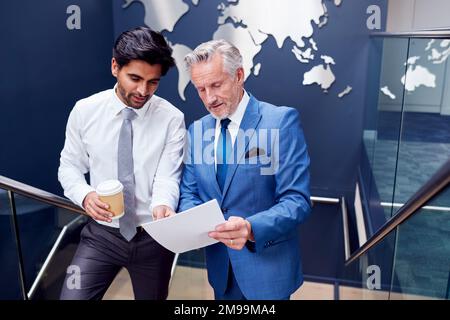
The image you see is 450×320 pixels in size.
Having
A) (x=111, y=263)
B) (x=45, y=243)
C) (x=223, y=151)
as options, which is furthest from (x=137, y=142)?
(x=45, y=243)

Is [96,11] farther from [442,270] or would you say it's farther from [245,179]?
[442,270]

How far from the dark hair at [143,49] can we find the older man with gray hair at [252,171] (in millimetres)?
197

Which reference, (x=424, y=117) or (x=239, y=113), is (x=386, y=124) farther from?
(x=239, y=113)

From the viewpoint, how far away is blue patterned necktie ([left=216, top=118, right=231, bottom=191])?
1561 mm

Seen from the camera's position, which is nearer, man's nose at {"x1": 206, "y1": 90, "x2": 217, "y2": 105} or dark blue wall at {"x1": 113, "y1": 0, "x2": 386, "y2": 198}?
man's nose at {"x1": 206, "y1": 90, "x2": 217, "y2": 105}

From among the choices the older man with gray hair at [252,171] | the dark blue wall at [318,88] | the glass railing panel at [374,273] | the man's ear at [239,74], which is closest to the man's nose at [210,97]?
the older man with gray hair at [252,171]

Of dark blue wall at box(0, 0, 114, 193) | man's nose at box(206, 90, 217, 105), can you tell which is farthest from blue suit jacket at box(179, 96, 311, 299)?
dark blue wall at box(0, 0, 114, 193)

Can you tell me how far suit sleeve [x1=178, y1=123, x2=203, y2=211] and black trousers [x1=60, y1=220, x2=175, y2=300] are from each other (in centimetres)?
28

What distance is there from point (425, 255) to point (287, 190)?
0.77 m

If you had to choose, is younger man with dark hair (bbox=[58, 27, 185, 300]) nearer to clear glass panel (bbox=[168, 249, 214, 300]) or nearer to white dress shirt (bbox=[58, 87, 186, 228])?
white dress shirt (bbox=[58, 87, 186, 228])

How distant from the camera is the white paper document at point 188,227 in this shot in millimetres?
1332

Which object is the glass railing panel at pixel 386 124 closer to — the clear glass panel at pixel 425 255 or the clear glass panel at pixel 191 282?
the clear glass panel at pixel 425 255

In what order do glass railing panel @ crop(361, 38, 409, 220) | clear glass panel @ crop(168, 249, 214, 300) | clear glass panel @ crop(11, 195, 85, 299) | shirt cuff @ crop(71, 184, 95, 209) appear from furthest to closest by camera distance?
1. clear glass panel @ crop(168, 249, 214, 300)
2. clear glass panel @ crop(11, 195, 85, 299)
3. glass railing panel @ crop(361, 38, 409, 220)
4. shirt cuff @ crop(71, 184, 95, 209)
